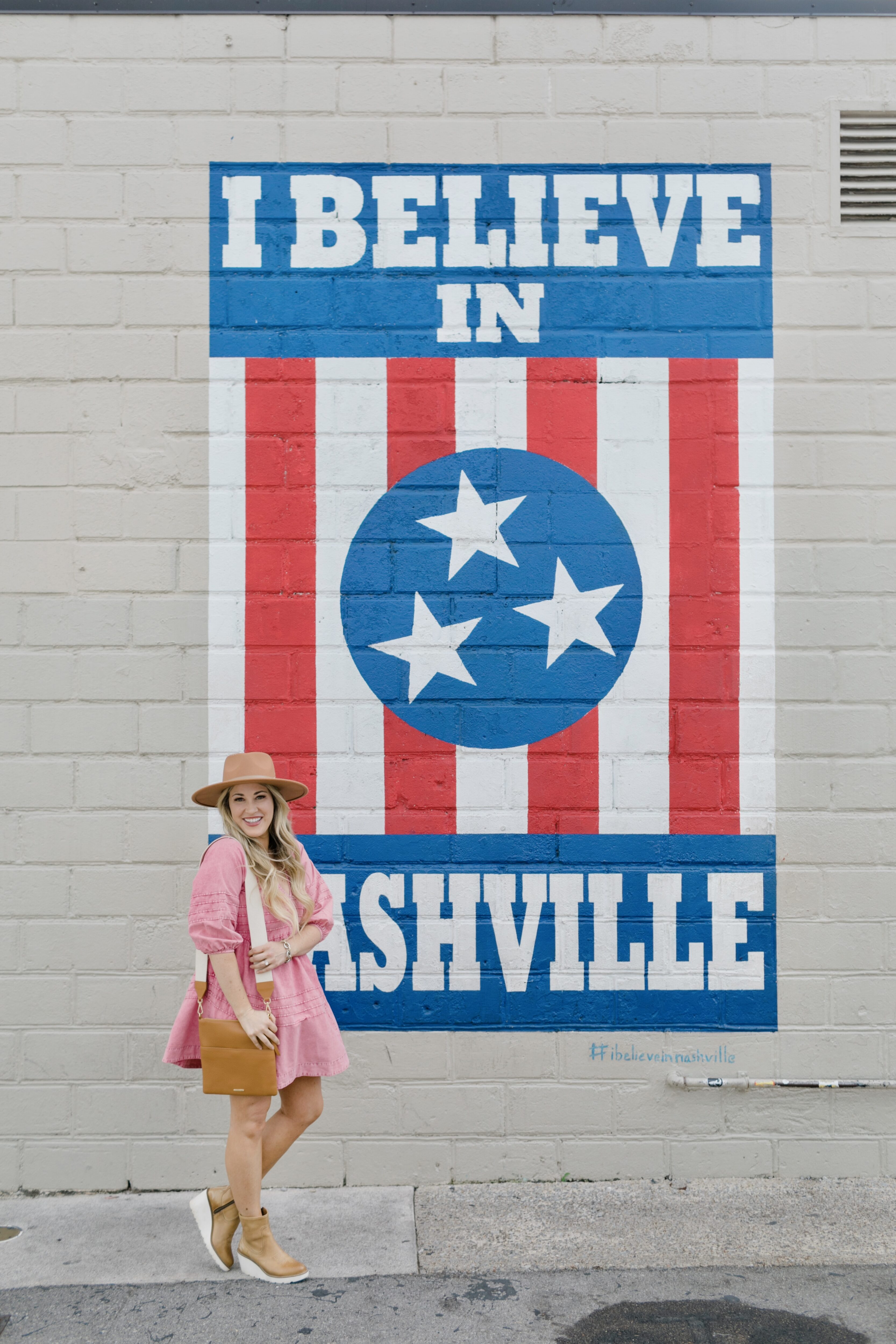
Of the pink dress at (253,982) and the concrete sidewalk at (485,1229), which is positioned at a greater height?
the pink dress at (253,982)

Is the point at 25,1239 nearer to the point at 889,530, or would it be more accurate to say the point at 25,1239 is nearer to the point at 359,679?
the point at 359,679

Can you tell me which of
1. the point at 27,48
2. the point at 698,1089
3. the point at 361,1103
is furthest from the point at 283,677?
the point at 27,48

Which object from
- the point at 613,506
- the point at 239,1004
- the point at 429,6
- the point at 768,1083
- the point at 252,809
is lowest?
the point at 768,1083

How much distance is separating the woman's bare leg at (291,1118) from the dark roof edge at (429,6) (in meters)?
4.06

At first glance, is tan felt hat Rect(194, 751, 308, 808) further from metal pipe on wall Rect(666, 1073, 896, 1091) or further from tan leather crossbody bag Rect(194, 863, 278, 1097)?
metal pipe on wall Rect(666, 1073, 896, 1091)

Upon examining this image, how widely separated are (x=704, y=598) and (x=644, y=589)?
0.24 m

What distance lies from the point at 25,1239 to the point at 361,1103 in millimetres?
1270

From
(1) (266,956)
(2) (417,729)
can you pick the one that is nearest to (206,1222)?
(1) (266,956)

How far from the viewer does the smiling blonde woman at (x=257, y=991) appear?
3209 millimetres

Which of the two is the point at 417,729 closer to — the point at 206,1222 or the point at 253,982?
the point at 253,982

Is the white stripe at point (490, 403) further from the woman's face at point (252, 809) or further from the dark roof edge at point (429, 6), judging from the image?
the woman's face at point (252, 809)

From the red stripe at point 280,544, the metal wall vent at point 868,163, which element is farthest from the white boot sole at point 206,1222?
the metal wall vent at point 868,163

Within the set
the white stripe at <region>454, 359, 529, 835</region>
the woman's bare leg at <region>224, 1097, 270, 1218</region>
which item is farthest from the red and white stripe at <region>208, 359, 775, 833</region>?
the woman's bare leg at <region>224, 1097, 270, 1218</region>

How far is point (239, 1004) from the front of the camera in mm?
3172
